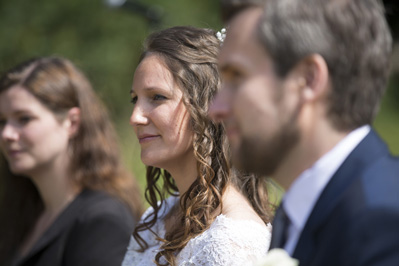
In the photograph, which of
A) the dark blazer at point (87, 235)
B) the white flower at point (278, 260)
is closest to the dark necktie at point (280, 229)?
the white flower at point (278, 260)

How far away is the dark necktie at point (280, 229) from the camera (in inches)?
68.6

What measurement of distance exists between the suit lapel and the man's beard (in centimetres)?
14

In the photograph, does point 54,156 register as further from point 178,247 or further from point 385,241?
point 385,241

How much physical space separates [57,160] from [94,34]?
9.09m

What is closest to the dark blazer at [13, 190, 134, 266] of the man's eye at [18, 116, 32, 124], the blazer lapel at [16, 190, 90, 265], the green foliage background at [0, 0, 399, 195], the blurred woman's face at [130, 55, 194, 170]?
the blazer lapel at [16, 190, 90, 265]

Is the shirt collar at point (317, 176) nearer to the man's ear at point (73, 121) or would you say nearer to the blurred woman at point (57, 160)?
the blurred woman at point (57, 160)

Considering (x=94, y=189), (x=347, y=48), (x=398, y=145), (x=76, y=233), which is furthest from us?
(x=398, y=145)

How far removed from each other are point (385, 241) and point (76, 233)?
3.21 m

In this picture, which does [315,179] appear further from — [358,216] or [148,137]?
[148,137]

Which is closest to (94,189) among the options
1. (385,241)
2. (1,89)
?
(1,89)

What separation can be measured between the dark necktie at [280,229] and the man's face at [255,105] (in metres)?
0.16

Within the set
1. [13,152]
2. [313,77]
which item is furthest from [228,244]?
[13,152]

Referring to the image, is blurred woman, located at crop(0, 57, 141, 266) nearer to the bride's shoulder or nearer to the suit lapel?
the bride's shoulder

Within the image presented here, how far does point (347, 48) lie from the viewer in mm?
1599
